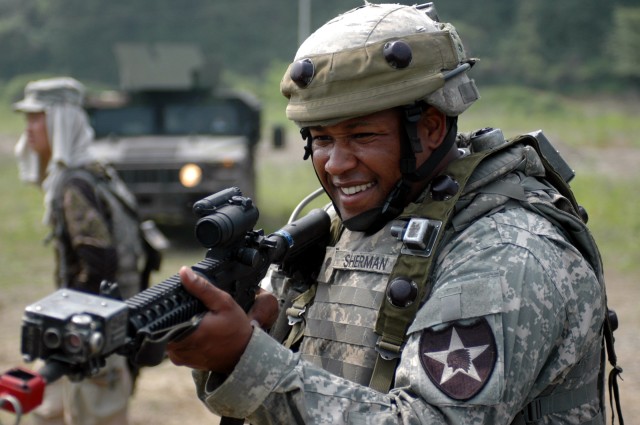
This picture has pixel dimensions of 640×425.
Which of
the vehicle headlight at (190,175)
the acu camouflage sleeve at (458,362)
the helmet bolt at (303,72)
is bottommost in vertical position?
the vehicle headlight at (190,175)

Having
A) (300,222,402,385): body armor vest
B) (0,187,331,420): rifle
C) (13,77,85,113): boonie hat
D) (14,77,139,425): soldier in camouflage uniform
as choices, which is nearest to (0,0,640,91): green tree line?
(13,77,85,113): boonie hat

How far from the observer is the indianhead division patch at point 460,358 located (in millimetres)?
1970

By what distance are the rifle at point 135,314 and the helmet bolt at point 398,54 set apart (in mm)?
530

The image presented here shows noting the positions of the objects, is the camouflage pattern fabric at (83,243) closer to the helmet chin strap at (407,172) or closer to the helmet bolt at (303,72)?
the helmet chin strap at (407,172)

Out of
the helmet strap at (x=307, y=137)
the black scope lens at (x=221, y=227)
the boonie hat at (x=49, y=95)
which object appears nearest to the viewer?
the black scope lens at (x=221, y=227)

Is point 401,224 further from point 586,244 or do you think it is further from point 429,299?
point 586,244

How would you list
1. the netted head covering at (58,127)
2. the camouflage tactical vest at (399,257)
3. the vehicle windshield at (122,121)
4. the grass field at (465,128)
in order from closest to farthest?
the camouflage tactical vest at (399,257) → the netted head covering at (58,127) → the grass field at (465,128) → the vehicle windshield at (122,121)

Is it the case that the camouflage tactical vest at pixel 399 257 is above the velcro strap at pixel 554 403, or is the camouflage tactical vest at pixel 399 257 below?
above

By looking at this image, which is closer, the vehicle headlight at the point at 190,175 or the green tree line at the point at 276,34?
the vehicle headlight at the point at 190,175

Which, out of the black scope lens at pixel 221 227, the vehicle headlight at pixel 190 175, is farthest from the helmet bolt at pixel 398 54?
the vehicle headlight at pixel 190 175

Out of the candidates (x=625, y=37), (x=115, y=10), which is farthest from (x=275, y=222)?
(x=115, y=10)

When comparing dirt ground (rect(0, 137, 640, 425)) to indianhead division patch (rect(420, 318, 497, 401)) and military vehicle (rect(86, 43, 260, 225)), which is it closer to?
military vehicle (rect(86, 43, 260, 225))

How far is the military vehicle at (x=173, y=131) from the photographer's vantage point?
A: 392 inches

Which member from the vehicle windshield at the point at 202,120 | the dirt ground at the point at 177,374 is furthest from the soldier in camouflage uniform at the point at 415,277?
the vehicle windshield at the point at 202,120
